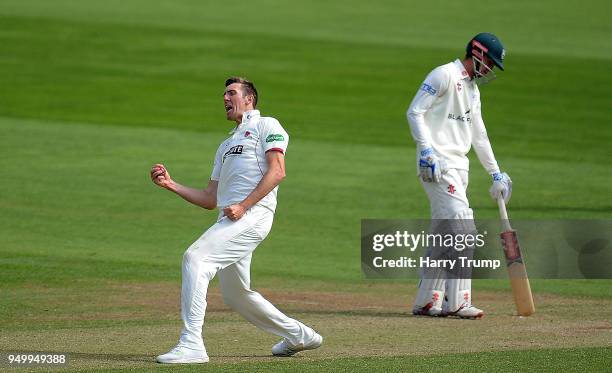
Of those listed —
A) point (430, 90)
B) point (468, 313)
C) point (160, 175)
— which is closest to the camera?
point (160, 175)

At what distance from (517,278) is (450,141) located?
4.45ft

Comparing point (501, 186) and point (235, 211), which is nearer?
point (235, 211)

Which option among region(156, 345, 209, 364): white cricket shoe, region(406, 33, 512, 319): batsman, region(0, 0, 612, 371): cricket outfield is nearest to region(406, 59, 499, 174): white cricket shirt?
region(406, 33, 512, 319): batsman

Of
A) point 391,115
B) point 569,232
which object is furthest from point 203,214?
point 391,115

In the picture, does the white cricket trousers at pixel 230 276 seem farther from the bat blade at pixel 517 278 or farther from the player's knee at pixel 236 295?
the bat blade at pixel 517 278

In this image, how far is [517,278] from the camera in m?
11.8

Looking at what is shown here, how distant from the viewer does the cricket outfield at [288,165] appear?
10609 mm

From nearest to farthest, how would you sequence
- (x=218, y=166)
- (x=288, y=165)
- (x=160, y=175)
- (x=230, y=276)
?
(x=160, y=175), (x=230, y=276), (x=218, y=166), (x=288, y=165)

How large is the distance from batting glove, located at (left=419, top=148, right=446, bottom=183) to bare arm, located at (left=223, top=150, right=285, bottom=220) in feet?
8.07

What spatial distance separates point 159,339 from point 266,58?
24.9 m

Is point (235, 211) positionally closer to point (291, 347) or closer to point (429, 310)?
point (291, 347)

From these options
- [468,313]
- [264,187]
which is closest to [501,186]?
[468,313]

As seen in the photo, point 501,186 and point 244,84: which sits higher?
point 244,84

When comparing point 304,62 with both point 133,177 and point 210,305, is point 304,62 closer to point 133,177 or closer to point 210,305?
point 133,177
